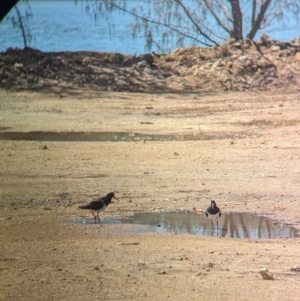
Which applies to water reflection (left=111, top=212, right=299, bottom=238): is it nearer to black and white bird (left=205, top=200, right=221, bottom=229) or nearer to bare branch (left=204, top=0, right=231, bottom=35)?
black and white bird (left=205, top=200, right=221, bottom=229)

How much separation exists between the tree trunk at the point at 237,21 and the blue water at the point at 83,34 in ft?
4.93

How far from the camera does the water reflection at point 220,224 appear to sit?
9.74 metres

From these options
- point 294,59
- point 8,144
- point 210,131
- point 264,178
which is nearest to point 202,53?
point 294,59

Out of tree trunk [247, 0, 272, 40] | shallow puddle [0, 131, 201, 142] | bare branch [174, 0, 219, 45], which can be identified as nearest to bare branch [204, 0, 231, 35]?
bare branch [174, 0, 219, 45]

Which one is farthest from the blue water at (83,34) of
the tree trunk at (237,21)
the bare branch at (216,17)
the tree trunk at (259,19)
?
the tree trunk at (259,19)

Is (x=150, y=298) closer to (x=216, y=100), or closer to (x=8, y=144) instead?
(x=8, y=144)

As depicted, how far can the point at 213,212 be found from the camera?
32.7 ft

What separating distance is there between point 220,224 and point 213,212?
249 millimetres

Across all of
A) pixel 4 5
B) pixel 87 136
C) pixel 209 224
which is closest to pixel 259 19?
pixel 87 136

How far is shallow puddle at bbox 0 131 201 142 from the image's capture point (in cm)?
1590

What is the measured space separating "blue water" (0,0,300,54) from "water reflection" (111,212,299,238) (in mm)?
15226

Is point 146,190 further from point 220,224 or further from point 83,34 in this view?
point 83,34

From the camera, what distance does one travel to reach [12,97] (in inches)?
800

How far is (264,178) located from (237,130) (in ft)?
13.8
